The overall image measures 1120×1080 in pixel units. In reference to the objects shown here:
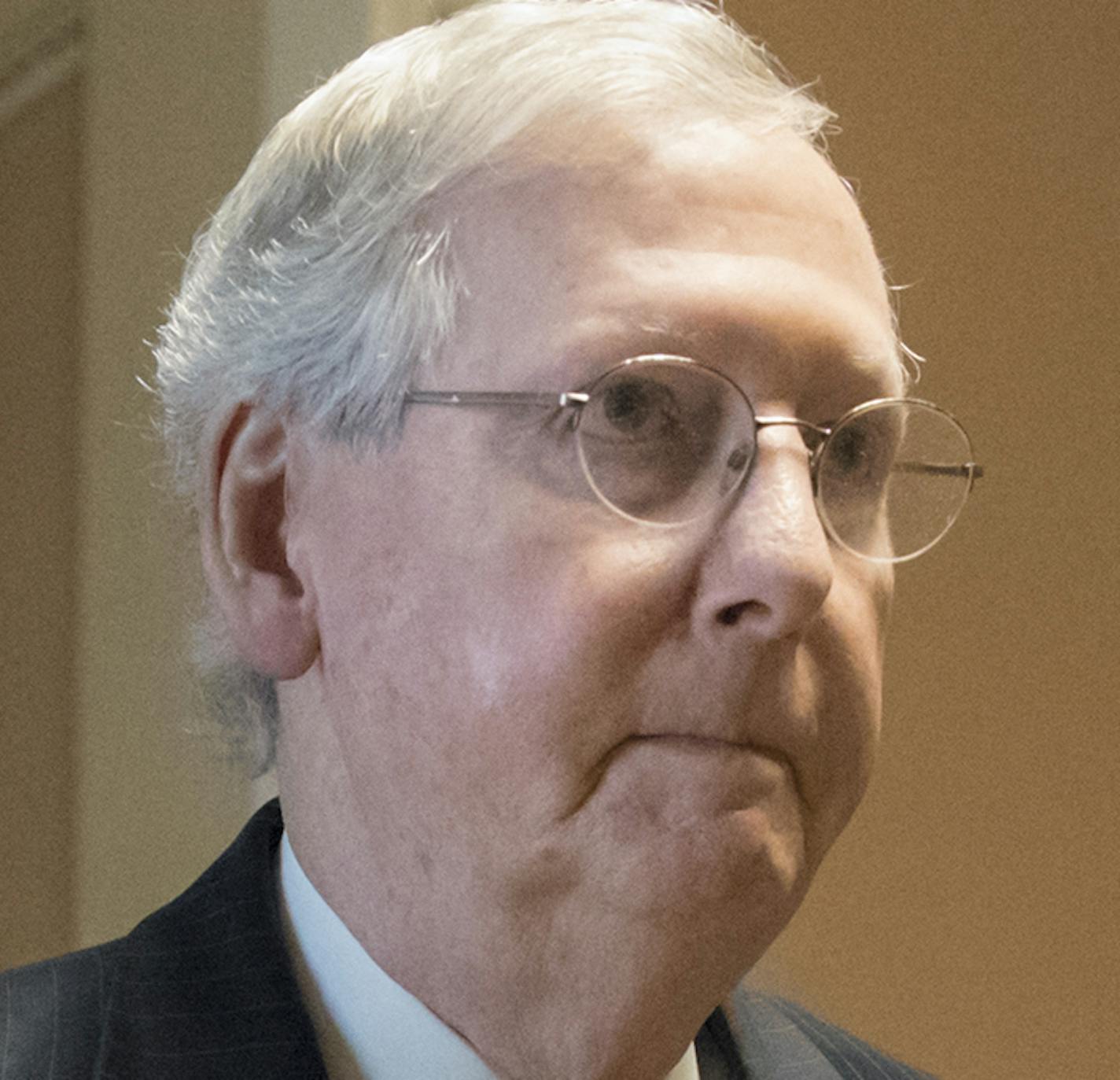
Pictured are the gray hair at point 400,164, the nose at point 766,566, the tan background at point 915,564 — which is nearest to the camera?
the nose at point 766,566

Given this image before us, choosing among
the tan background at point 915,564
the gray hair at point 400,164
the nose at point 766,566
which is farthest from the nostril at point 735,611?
the tan background at point 915,564

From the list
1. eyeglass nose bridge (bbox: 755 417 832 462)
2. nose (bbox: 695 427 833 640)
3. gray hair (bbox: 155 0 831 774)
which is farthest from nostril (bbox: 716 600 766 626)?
gray hair (bbox: 155 0 831 774)

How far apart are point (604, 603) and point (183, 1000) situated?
17.8 inches

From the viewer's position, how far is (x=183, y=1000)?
1.29m

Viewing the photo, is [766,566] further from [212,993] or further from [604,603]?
[212,993]

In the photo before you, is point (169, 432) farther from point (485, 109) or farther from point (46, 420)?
point (46, 420)

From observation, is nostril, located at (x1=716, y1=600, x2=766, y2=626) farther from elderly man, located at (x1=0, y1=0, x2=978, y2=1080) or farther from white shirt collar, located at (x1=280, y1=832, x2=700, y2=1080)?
white shirt collar, located at (x1=280, y1=832, x2=700, y2=1080)

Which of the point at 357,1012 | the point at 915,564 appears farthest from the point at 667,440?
the point at 915,564

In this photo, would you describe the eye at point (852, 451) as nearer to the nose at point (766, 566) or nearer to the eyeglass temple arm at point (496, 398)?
the nose at point (766, 566)

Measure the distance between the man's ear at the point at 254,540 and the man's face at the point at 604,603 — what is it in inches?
1.8

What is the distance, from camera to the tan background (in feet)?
6.61

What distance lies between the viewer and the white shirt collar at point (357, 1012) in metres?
1.28

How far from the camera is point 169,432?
5.09 feet

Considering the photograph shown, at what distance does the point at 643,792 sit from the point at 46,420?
1.21 metres
